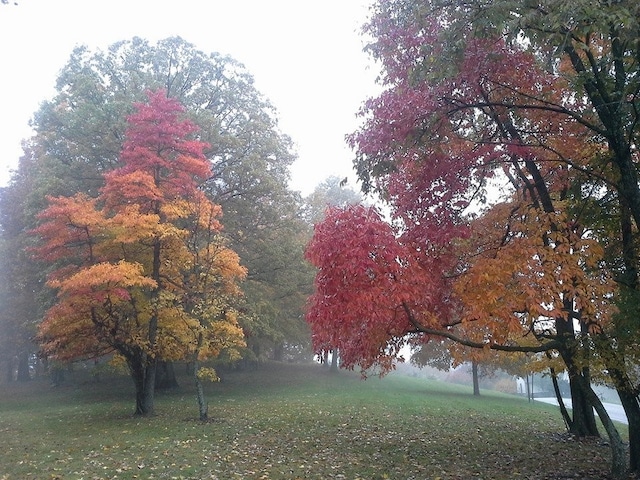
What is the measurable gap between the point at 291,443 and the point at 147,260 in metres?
7.96

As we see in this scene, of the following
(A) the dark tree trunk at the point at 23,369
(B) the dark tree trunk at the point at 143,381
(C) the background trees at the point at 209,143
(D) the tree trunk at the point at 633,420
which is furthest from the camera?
(A) the dark tree trunk at the point at 23,369

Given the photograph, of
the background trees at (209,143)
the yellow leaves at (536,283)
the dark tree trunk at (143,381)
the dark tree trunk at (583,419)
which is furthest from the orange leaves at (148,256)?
the dark tree trunk at (583,419)

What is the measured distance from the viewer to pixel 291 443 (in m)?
11.1

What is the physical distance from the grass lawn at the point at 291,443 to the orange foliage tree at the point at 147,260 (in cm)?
230

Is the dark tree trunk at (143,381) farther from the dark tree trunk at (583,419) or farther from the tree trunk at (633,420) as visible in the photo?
the tree trunk at (633,420)

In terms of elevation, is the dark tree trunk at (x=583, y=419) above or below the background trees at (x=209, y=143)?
below

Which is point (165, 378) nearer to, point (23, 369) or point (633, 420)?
point (23, 369)

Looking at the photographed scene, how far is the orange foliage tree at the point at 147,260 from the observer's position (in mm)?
13758

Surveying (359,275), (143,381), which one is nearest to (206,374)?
(143,381)

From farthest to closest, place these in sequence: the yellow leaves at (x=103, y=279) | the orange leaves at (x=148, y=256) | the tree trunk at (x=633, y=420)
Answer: the orange leaves at (x=148, y=256)
the yellow leaves at (x=103, y=279)
the tree trunk at (x=633, y=420)

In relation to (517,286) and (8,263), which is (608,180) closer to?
(517,286)

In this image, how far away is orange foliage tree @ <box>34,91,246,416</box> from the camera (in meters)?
13.8

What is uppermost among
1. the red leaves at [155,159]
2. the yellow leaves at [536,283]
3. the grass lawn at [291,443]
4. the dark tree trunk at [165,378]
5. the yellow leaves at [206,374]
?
the red leaves at [155,159]

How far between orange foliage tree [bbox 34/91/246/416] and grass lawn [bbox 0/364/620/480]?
2.30 m
